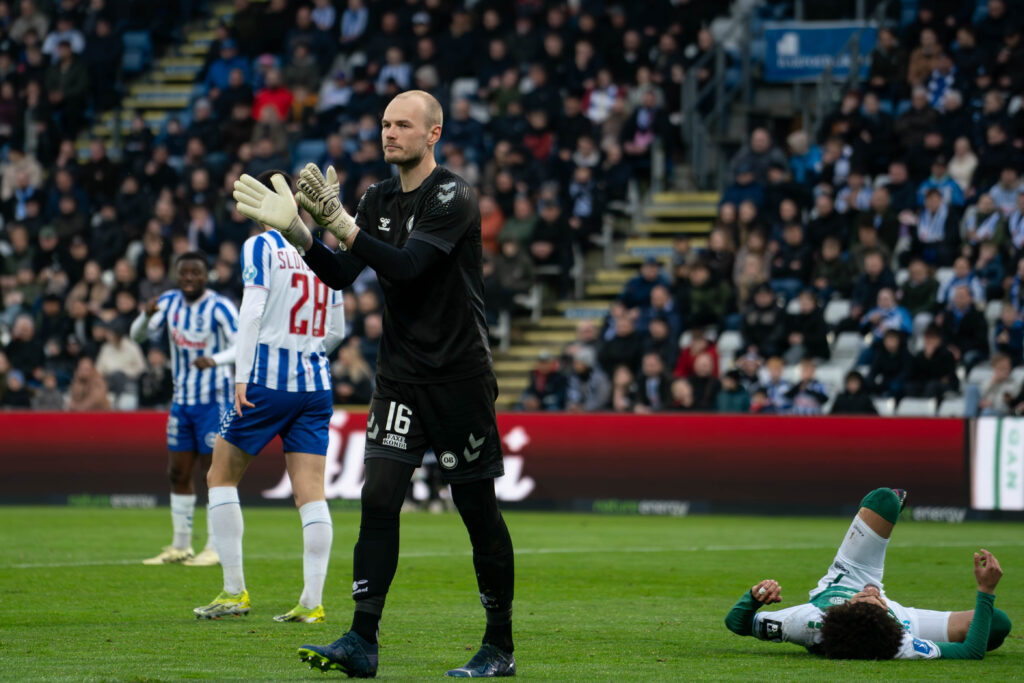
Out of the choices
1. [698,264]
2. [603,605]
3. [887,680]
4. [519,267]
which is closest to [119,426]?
[519,267]

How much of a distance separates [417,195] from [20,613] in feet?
13.5

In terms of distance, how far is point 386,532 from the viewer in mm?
6902

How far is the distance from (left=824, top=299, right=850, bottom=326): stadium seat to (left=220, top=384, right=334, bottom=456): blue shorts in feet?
42.5

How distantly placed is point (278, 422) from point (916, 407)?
1205 cm

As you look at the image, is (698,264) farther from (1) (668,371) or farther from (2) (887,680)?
(2) (887,680)

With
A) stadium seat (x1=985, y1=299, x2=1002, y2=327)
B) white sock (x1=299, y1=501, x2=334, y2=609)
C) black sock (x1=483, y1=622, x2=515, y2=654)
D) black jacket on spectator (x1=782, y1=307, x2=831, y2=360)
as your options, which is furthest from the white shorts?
stadium seat (x1=985, y1=299, x2=1002, y2=327)

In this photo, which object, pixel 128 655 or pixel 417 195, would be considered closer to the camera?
pixel 417 195

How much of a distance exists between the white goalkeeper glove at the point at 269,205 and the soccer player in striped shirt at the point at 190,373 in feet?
19.8

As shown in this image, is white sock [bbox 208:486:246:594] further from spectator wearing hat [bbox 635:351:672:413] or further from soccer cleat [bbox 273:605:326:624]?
spectator wearing hat [bbox 635:351:672:413]

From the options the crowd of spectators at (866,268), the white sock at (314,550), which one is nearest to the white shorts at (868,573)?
the white sock at (314,550)

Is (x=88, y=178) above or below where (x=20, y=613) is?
above

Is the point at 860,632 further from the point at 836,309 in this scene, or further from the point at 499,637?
the point at 836,309

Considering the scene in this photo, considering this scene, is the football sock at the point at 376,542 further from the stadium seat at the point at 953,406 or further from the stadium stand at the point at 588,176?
the stadium seat at the point at 953,406

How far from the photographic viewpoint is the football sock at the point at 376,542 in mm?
6797
